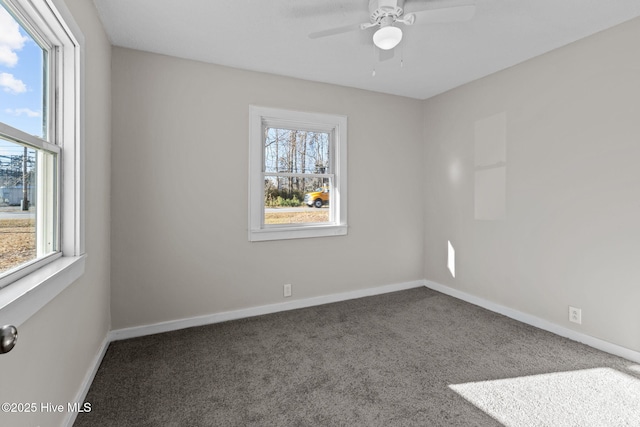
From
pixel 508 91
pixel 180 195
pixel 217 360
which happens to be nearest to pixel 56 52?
pixel 180 195

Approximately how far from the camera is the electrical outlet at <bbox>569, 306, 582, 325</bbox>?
2722 mm

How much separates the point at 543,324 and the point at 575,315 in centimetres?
30

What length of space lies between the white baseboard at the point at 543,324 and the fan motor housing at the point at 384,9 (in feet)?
9.56

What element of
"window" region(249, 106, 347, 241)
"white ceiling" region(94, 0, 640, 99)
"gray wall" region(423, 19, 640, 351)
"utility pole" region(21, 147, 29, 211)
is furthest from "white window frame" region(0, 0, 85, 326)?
"gray wall" region(423, 19, 640, 351)

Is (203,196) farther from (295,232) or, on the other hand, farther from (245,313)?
(245,313)

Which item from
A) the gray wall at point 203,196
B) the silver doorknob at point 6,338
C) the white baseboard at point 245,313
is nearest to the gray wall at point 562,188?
the white baseboard at point 245,313

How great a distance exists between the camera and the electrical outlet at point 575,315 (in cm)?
272

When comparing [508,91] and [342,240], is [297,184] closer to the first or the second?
[342,240]

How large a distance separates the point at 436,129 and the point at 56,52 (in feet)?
12.3

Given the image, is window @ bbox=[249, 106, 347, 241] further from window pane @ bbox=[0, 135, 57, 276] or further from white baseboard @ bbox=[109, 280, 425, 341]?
window pane @ bbox=[0, 135, 57, 276]

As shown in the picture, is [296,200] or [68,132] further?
[296,200]

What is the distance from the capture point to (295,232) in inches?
138

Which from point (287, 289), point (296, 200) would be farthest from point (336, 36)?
point (287, 289)

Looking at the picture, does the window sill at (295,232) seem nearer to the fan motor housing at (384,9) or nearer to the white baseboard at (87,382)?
the white baseboard at (87,382)
